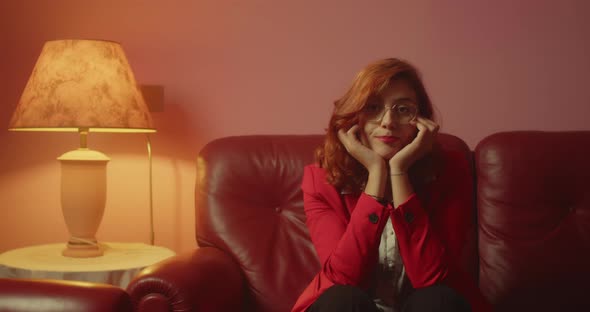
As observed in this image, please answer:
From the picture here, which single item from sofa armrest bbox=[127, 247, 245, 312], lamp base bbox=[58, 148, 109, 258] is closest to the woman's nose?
sofa armrest bbox=[127, 247, 245, 312]

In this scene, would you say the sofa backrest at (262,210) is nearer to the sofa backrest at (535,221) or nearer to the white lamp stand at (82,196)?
the sofa backrest at (535,221)

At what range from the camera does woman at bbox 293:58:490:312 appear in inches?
59.0

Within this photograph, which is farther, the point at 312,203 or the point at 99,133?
the point at 99,133

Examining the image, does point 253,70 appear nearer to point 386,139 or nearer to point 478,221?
point 386,139

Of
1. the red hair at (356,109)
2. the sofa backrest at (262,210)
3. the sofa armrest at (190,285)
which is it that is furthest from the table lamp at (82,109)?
the red hair at (356,109)

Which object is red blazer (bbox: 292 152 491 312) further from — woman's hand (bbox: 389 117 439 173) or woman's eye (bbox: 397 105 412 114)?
woman's eye (bbox: 397 105 412 114)

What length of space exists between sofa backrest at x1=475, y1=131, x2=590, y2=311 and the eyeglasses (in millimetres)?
432

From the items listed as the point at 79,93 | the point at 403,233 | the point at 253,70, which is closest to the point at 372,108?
the point at 403,233

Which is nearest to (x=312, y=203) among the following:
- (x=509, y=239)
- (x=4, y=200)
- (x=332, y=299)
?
(x=332, y=299)

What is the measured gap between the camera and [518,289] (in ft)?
6.07

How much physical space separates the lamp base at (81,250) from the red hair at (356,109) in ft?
2.70

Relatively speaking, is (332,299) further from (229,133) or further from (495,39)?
(495,39)

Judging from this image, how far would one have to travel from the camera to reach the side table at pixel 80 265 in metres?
1.80

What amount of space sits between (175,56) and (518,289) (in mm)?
1485
